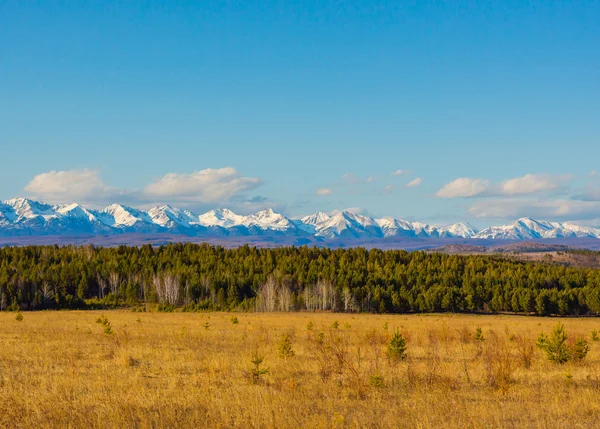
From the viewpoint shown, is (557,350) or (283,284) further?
(283,284)

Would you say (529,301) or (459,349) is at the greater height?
(459,349)

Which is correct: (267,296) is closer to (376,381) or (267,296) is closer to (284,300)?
(284,300)

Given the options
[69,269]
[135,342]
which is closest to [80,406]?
[135,342]

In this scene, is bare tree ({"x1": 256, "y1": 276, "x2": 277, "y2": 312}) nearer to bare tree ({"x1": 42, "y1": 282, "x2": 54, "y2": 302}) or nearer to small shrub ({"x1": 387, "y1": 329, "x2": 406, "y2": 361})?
bare tree ({"x1": 42, "y1": 282, "x2": 54, "y2": 302})

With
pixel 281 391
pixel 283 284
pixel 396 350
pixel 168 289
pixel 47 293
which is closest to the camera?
pixel 281 391

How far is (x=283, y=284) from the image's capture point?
11362 centimetres

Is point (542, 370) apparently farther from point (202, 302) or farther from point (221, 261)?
point (221, 261)

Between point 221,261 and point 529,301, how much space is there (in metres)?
67.6

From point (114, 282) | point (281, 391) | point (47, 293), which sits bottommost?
point (47, 293)

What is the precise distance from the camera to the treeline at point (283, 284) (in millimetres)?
103750

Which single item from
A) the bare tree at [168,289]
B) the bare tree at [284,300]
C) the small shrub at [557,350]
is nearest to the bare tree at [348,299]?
the bare tree at [284,300]

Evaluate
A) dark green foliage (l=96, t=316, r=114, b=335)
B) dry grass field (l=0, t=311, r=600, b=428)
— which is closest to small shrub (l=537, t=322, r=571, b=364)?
dry grass field (l=0, t=311, r=600, b=428)

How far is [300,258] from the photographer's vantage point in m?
135

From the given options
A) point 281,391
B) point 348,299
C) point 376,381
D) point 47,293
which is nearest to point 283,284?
point 348,299
